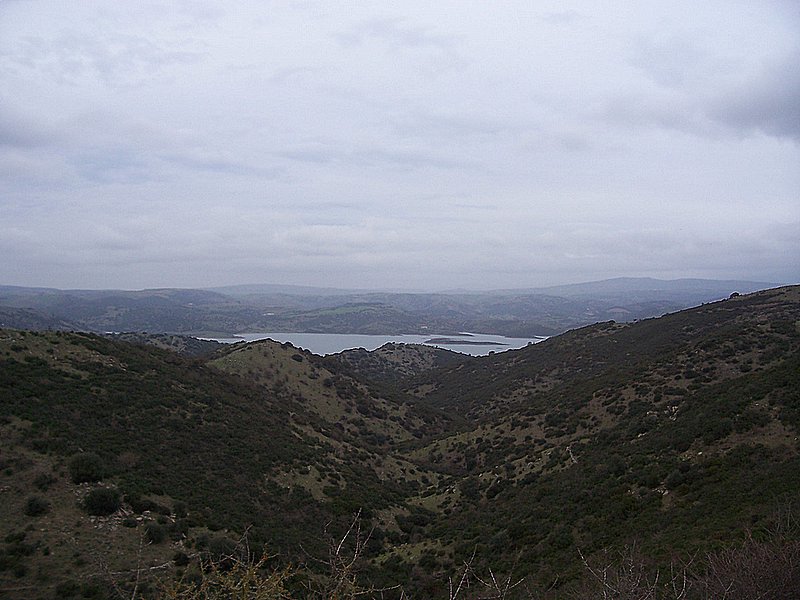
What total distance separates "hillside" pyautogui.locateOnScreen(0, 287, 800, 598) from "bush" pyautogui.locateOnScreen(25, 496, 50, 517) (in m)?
0.05

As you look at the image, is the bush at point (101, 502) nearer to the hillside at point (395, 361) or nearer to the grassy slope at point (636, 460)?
the grassy slope at point (636, 460)

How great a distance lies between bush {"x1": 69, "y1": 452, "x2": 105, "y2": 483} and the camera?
14358 mm

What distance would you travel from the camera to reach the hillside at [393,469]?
39.5ft

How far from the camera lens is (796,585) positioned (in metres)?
6.45

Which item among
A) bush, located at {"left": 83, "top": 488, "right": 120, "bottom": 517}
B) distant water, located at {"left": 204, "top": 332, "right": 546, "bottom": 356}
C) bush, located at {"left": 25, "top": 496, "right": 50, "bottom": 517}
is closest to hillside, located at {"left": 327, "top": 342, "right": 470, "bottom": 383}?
distant water, located at {"left": 204, "top": 332, "right": 546, "bottom": 356}

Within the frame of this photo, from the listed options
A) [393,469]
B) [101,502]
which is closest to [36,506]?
[101,502]

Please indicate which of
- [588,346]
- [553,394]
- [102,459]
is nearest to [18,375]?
[102,459]

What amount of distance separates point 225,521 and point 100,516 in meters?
3.72

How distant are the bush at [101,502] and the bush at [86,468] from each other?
2.90 ft

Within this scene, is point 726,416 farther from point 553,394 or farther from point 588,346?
point 588,346

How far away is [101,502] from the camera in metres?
13.4

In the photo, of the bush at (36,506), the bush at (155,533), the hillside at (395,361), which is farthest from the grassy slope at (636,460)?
the hillside at (395,361)

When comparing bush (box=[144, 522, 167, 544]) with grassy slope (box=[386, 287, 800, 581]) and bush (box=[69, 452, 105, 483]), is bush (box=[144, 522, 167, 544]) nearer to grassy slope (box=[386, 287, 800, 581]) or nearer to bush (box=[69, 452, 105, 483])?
bush (box=[69, 452, 105, 483])

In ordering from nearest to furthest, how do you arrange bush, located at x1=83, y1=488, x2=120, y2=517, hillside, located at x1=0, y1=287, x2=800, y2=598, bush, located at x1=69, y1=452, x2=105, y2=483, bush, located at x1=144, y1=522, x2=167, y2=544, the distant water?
hillside, located at x1=0, y1=287, x2=800, y2=598, bush, located at x1=144, y1=522, x2=167, y2=544, bush, located at x1=83, y1=488, x2=120, y2=517, bush, located at x1=69, y1=452, x2=105, y2=483, the distant water
